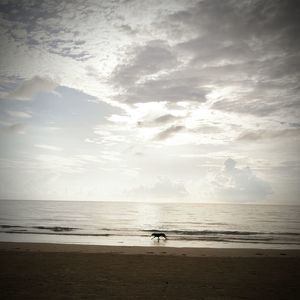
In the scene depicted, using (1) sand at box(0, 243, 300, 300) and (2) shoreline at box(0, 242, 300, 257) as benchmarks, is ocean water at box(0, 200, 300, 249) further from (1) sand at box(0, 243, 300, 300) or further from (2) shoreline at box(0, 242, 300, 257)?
(1) sand at box(0, 243, 300, 300)

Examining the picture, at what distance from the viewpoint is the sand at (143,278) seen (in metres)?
9.05

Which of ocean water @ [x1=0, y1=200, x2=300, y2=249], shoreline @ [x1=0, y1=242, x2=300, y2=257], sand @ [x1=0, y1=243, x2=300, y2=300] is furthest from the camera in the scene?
ocean water @ [x1=0, y1=200, x2=300, y2=249]

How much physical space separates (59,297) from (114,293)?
176 centimetres

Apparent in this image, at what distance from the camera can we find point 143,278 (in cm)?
1105

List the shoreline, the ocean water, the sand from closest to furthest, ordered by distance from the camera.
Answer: the sand, the shoreline, the ocean water

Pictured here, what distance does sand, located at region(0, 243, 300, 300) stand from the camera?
356 inches

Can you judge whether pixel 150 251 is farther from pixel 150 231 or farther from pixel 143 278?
pixel 150 231

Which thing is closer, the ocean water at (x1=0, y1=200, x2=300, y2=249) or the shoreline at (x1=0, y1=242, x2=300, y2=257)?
the shoreline at (x1=0, y1=242, x2=300, y2=257)

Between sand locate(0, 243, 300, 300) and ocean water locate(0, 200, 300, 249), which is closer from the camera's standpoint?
sand locate(0, 243, 300, 300)

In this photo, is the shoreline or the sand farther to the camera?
the shoreline

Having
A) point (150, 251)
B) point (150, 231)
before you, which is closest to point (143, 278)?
point (150, 251)

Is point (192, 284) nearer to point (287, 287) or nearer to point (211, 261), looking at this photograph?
point (287, 287)

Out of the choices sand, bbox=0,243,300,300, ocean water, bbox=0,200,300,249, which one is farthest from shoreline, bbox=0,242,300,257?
ocean water, bbox=0,200,300,249

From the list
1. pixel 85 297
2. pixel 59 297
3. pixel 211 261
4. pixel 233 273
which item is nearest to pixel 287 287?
pixel 233 273
